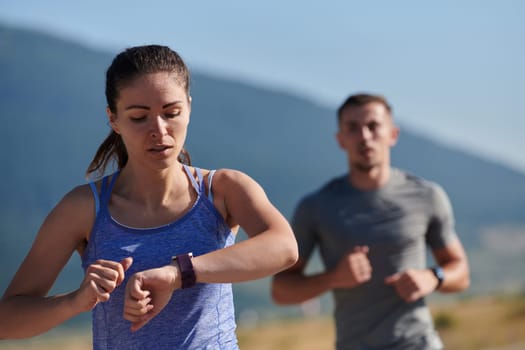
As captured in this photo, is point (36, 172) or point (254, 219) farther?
point (36, 172)

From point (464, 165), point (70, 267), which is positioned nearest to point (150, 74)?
point (70, 267)

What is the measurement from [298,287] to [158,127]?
2.56 m

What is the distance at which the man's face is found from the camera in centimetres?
560

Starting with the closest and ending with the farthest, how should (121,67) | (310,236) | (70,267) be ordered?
1. (121,67)
2. (310,236)
3. (70,267)

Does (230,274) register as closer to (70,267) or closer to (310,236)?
(310,236)

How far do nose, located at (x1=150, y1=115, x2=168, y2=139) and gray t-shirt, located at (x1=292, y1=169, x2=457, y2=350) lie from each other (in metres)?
2.46

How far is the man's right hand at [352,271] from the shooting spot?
504 cm

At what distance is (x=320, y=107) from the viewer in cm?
10550

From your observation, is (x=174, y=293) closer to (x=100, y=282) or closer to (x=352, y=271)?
(x=100, y=282)

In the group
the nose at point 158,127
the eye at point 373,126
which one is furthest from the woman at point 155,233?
the eye at point 373,126

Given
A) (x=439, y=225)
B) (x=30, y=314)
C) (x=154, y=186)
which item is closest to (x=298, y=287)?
(x=439, y=225)

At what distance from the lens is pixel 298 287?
5.37 m

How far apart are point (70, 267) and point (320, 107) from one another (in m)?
41.7

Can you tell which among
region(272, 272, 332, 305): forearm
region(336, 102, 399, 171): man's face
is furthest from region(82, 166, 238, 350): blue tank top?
region(336, 102, 399, 171): man's face
